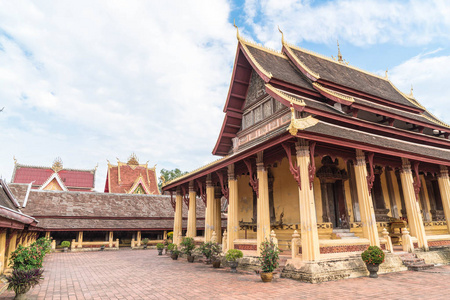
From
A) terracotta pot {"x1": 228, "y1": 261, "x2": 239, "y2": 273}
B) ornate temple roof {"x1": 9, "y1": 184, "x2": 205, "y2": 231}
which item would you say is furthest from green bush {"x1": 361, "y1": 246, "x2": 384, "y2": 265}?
ornate temple roof {"x1": 9, "y1": 184, "x2": 205, "y2": 231}

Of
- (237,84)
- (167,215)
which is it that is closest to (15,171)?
(167,215)

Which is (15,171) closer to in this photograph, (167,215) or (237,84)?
(167,215)

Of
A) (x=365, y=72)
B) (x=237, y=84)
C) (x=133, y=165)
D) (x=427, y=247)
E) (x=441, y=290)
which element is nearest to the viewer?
(x=441, y=290)

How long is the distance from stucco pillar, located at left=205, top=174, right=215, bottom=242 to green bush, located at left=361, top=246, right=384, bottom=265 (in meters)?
7.80

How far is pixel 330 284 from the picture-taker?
762 centimetres

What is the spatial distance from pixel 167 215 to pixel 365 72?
2092 centimetres

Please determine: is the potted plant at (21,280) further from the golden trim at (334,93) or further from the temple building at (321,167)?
the golden trim at (334,93)

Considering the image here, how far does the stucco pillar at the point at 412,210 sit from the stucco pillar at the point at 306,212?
519 centimetres

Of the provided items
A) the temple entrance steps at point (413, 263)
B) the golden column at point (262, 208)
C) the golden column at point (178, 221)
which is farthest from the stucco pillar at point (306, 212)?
the golden column at point (178, 221)

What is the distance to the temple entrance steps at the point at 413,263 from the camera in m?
9.71

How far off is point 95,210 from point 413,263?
24413 millimetres

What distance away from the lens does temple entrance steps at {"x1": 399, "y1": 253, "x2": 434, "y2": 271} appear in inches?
→ 382

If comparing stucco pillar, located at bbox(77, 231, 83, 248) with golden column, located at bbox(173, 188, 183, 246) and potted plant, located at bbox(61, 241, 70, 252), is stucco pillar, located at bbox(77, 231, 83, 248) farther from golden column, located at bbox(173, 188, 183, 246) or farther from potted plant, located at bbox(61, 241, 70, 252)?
golden column, located at bbox(173, 188, 183, 246)

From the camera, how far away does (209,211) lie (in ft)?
49.6
